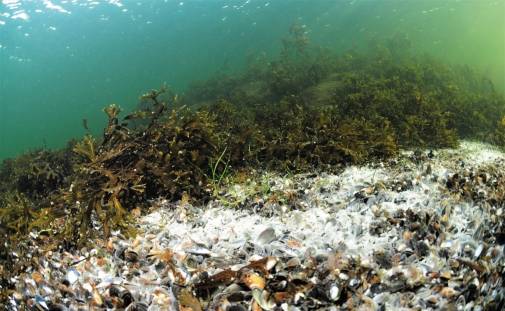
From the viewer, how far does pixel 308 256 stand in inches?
68.1

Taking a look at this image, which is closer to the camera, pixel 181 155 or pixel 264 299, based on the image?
pixel 264 299

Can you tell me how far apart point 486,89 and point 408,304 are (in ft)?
50.4

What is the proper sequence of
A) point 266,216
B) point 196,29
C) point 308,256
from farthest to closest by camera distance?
1. point 196,29
2. point 266,216
3. point 308,256

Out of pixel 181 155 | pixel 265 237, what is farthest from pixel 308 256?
pixel 181 155

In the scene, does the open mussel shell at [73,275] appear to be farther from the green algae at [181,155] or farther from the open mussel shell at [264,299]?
the open mussel shell at [264,299]

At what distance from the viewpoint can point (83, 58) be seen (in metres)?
63.2

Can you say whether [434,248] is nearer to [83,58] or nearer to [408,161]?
[408,161]

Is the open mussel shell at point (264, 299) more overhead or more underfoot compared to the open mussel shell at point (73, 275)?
more overhead

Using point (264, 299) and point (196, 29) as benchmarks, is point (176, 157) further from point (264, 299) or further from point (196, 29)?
point (196, 29)

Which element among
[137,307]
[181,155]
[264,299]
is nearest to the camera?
[264,299]

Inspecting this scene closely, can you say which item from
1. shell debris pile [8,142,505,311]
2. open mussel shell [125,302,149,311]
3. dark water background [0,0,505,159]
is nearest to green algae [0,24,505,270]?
shell debris pile [8,142,505,311]

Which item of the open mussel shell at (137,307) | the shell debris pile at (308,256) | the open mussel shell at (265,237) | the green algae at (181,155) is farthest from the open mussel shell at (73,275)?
the open mussel shell at (265,237)

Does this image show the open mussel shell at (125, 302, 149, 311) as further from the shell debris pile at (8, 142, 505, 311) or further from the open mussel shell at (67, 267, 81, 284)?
the open mussel shell at (67, 267, 81, 284)

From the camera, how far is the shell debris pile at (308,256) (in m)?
1.53
